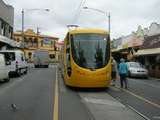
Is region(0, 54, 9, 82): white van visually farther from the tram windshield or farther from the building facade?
the building facade

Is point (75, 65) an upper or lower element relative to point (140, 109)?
upper

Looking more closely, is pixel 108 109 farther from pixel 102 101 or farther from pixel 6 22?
pixel 6 22

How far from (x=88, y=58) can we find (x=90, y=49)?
539 mm

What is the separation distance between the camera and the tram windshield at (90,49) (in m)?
18.7

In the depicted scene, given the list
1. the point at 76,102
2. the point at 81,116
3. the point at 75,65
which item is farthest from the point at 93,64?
the point at 81,116

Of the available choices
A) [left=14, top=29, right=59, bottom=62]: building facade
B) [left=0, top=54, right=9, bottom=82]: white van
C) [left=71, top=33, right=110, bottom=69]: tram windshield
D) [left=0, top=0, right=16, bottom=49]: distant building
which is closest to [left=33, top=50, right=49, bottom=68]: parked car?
[left=0, top=0, right=16, bottom=49]: distant building

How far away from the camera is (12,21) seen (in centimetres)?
6019

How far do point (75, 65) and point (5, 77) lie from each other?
780 cm

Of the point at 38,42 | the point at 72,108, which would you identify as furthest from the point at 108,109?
the point at 38,42

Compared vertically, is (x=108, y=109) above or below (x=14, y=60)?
below

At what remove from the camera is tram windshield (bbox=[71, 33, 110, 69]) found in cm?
1870

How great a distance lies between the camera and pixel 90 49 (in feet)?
62.6

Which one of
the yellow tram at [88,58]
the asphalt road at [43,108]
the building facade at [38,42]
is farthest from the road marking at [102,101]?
the building facade at [38,42]

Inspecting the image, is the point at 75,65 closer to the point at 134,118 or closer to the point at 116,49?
the point at 134,118
